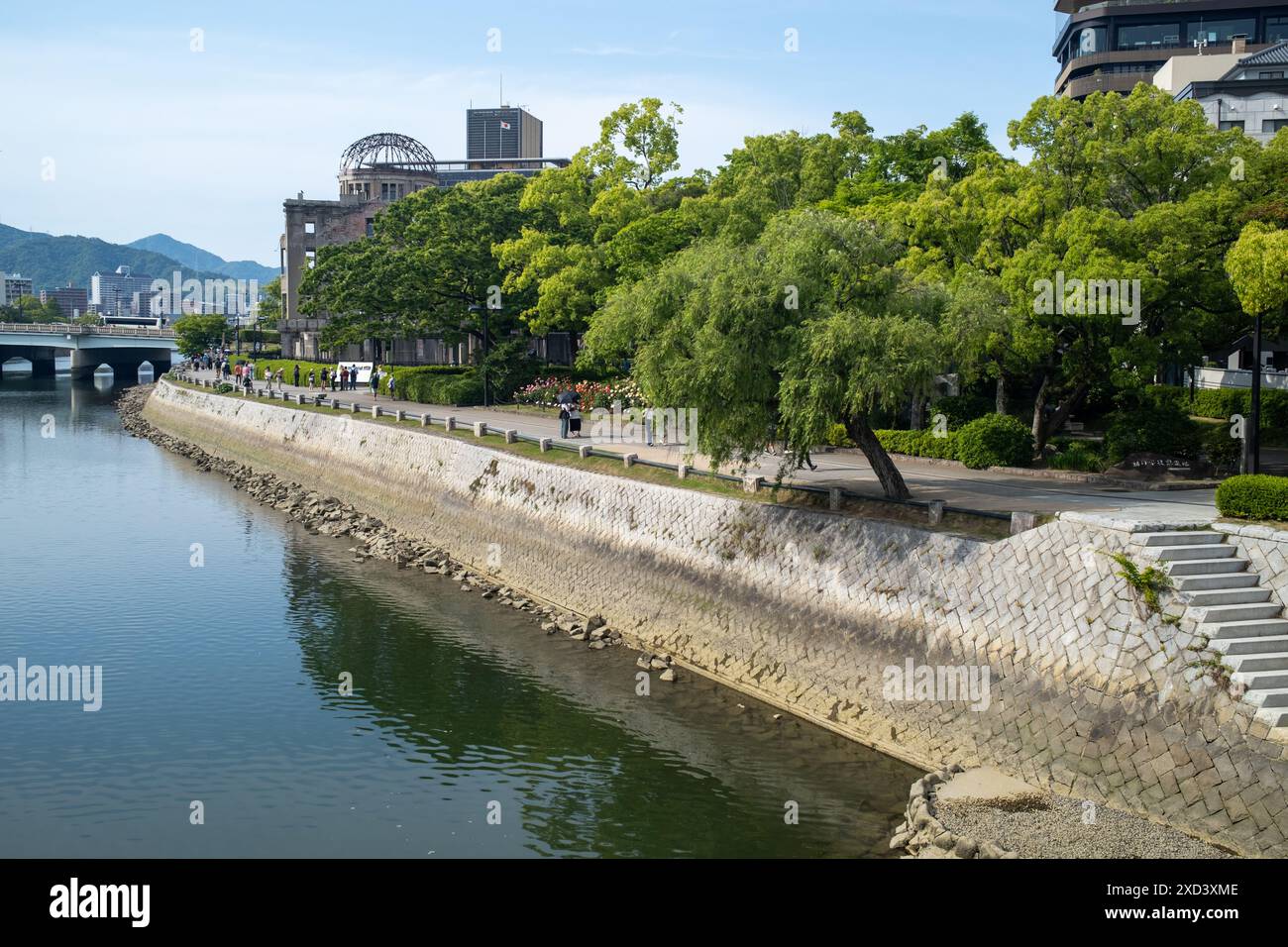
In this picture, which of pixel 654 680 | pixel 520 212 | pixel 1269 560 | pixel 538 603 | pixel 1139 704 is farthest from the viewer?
pixel 520 212

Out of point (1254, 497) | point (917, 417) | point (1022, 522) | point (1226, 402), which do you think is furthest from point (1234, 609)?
point (1226, 402)

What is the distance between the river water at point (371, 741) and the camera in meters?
19.9

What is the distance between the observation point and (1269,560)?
2108cm

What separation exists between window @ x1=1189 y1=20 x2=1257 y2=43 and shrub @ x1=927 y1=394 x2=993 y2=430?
5814cm

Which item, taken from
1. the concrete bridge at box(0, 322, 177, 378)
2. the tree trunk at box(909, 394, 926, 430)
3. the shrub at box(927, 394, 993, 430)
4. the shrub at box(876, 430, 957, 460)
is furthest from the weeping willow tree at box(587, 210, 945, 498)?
the concrete bridge at box(0, 322, 177, 378)

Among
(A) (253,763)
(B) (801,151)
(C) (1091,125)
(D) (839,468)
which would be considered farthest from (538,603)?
(B) (801,151)

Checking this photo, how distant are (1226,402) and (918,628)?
71.8 ft

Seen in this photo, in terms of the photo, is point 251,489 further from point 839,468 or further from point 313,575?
point 839,468

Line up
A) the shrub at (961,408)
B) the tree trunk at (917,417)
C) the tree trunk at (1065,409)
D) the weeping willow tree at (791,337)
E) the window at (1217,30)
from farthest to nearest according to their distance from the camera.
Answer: the window at (1217,30) < the shrub at (961,408) < the tree trunk at (917,417) < the tree trunk at (1065,409) < the weeping willow tree at (791,337)

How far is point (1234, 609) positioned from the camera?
2012cm

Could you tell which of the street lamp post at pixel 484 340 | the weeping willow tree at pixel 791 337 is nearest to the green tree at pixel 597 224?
the street lamp post at pixel 484 340

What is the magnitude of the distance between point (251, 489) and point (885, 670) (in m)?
42.2

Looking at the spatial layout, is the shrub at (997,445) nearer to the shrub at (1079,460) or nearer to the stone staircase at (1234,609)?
the shrub at (1079,460)

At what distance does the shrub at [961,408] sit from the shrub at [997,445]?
5409 millimetres
